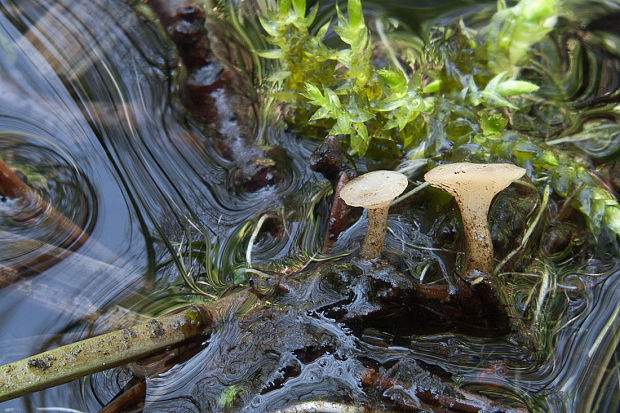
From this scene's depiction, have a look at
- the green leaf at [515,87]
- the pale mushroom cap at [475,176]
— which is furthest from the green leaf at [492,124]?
the pale mushroom cap at [475,176]

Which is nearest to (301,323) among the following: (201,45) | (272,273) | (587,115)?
(272,273)

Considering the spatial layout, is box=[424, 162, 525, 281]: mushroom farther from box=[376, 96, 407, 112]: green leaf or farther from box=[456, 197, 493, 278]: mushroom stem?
box=[376, 96, 407, 112]: green leaf

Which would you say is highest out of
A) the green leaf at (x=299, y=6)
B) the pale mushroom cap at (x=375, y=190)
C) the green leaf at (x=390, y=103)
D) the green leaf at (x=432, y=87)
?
the green leaf at (x=299, y=6)

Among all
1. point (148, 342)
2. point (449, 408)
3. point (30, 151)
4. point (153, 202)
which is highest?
point (30, 151)

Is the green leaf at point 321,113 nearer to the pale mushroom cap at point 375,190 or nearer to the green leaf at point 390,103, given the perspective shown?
the green leaf at point 390,103

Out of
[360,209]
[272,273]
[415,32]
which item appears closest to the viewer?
[272,273]

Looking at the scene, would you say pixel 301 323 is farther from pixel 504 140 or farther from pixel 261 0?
pixel 261 0

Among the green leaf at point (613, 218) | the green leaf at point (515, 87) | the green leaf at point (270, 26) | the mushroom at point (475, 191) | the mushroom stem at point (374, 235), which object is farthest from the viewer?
the green leaf at point (270, 26)
